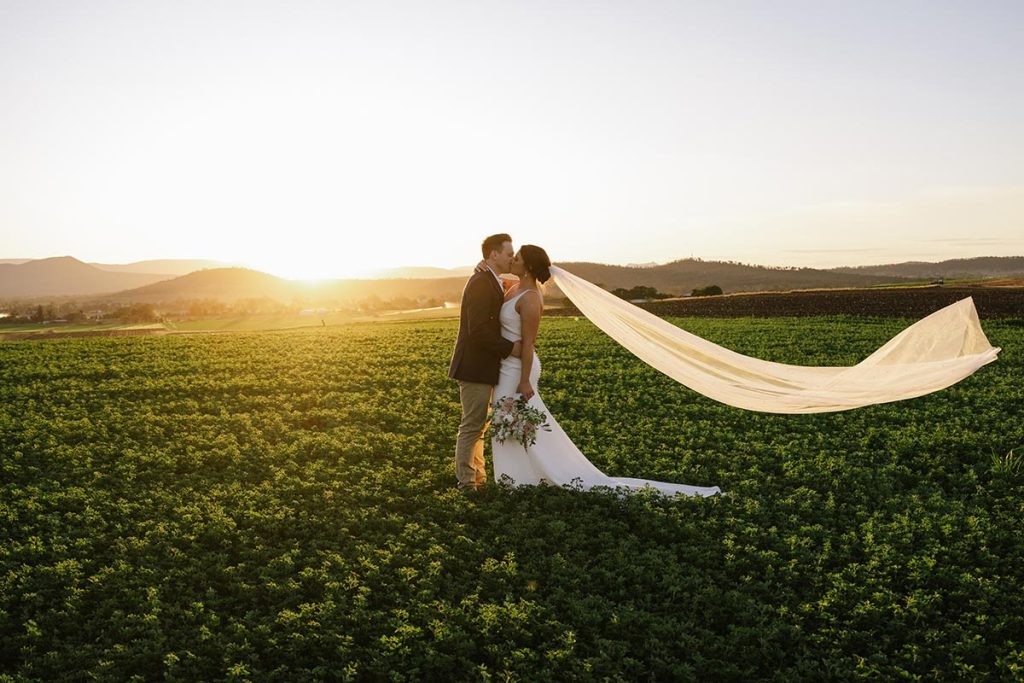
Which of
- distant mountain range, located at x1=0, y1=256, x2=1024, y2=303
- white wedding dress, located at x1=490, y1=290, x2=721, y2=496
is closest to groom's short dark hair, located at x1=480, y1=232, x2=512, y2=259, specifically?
white wedding dress, located at x1=490, y1=290, x2=721, y2=496

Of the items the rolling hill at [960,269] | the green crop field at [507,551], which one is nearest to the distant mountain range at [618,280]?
the rolling hill at [960,269]

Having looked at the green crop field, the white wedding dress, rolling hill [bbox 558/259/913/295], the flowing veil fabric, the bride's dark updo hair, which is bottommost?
the green crop field

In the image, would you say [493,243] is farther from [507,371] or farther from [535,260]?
[507,371]

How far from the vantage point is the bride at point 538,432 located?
8.42 m

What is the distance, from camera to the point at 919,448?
11.5 meters

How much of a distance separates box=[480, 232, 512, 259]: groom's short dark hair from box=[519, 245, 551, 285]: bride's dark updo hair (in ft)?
0.77

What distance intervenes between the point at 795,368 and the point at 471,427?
4.63m

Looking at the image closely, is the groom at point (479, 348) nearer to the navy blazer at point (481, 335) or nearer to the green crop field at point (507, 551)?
the navy blazer at point (481, 335)

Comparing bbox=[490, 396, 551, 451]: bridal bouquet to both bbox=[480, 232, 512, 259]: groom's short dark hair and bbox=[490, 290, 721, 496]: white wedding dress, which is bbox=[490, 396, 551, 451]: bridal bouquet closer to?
bbox=[490, 290, 721, 496]: white wedding dress

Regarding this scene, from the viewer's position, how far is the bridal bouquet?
868cm

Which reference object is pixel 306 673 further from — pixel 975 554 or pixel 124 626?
pixel 975 554

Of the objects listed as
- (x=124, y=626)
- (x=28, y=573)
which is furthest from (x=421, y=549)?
(x=28, y=573)

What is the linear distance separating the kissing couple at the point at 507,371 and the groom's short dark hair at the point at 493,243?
0.01m

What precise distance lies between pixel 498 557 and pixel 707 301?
51.5m
